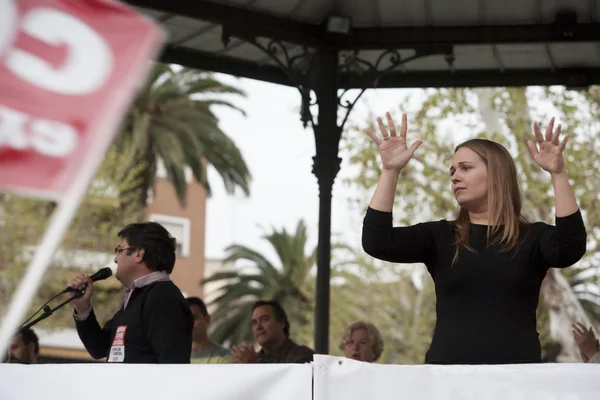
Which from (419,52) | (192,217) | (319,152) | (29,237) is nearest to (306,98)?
(319,152)

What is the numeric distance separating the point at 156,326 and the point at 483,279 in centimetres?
146

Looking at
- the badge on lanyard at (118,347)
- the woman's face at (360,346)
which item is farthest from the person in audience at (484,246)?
the woman's face at (360,346)

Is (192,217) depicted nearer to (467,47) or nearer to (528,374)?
(467,47)

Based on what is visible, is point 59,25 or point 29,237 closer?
point 59,25

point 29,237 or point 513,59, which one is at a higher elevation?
point 29,237

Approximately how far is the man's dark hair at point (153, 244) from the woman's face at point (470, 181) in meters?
1.52

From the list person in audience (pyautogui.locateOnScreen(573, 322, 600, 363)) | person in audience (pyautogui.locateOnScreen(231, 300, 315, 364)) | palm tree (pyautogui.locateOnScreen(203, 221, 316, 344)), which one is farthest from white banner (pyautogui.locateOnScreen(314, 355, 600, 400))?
palm tree (pyautogui.locateOnScreen(203, 221, 316, 344))

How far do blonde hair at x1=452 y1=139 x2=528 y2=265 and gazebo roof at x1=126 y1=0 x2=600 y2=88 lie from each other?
10.3ft

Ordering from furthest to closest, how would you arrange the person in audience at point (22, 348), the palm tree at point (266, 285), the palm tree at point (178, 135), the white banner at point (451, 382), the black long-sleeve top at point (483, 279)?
the palm tree at point (266, 285) < the palm tree at point (178, 135) < the person in audience at point (22, 348) < the black long-sleeve top at point (483, 279) < the white banner at point (451, 382)

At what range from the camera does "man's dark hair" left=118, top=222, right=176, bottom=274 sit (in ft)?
15.2

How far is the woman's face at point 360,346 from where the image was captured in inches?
271

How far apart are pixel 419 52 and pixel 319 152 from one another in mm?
971

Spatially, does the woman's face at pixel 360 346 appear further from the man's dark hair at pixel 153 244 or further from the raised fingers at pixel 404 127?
the raised fingers at pixel 404 127

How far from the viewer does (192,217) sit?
4934cm
